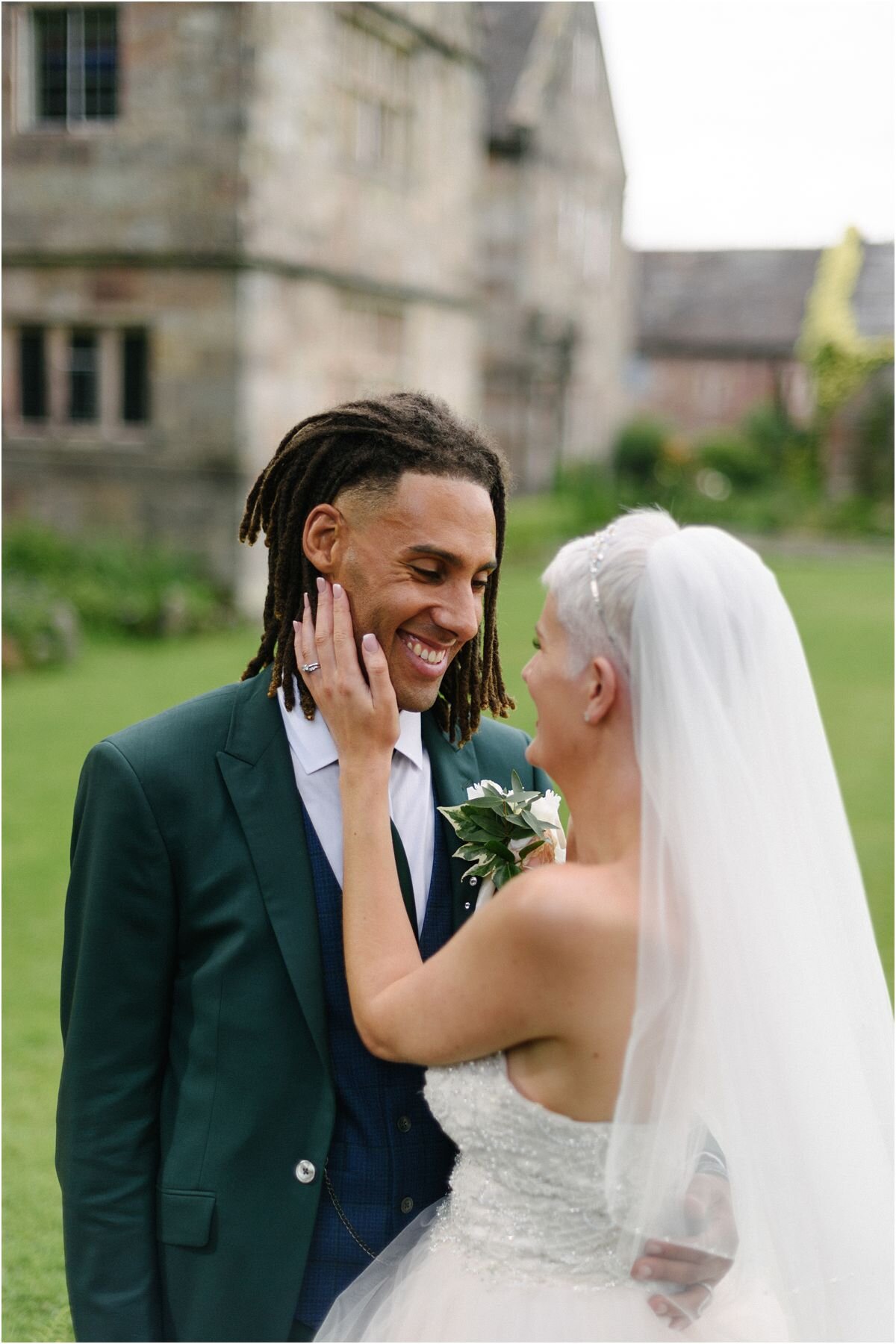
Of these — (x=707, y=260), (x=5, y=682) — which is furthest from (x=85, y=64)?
(x=707, y=260)

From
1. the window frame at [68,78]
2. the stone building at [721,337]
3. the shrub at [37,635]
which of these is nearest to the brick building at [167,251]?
the window frame at [68,78]

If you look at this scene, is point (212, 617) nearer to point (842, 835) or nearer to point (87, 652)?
point (87, 652)

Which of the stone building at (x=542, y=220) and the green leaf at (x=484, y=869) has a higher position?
the stone building at (x=542, y=220)

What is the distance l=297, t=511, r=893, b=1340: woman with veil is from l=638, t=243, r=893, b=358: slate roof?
4097 centimetres

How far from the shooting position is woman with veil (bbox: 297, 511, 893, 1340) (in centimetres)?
221

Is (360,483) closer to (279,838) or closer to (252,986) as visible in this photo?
(279,838)

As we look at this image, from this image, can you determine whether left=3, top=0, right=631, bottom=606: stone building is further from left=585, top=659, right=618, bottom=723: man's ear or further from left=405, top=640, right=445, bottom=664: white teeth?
left=585, top=659, right=618, bottom=723: man's ear

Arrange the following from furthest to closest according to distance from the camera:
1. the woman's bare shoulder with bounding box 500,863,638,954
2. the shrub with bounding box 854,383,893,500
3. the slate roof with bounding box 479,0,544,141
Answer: the shrub with bounding box 854,383,893,500 → the slate roof with bounding box 479,0,544,141 → the woman's bare shoulder with bounding box 500,863,638,954

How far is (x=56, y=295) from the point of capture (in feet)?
56.3

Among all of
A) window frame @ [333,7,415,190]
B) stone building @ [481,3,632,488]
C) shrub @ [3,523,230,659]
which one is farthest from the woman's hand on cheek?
stone building @ [481,3,632,488]

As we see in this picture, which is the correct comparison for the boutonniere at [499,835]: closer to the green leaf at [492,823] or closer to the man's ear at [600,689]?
the green leaf at [492,823]

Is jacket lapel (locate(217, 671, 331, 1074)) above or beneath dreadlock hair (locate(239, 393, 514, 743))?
beneath

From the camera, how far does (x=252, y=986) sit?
2.47m

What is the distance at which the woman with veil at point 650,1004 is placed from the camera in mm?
2205
